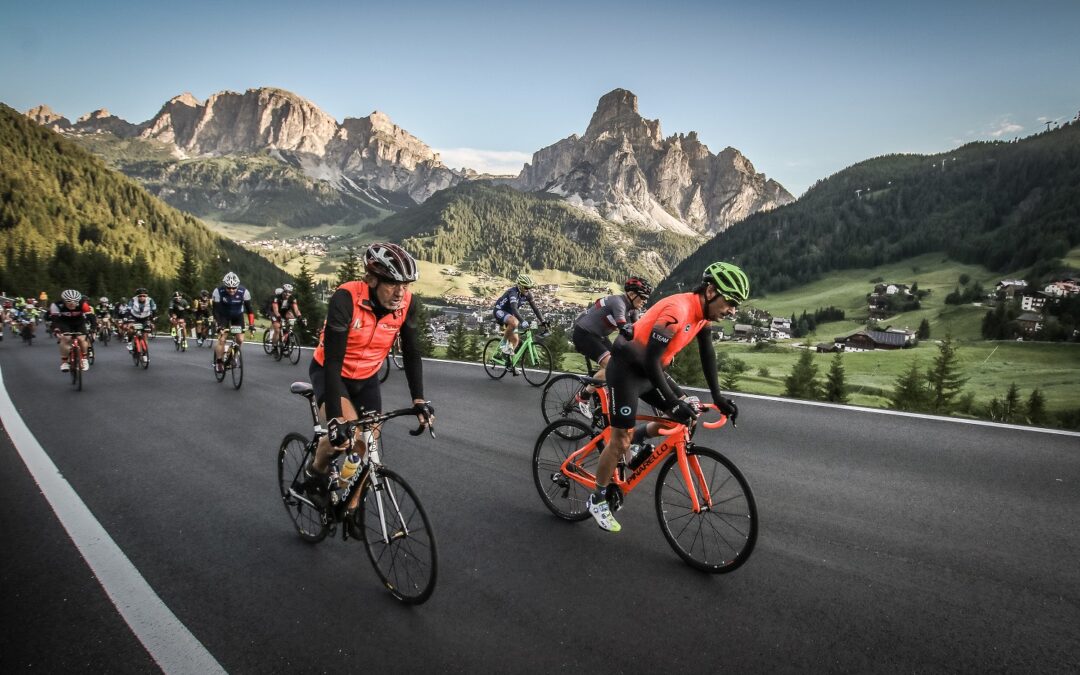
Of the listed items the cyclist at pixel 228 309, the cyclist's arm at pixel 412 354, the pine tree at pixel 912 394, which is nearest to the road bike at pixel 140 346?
the cyclist at pixel 228 309

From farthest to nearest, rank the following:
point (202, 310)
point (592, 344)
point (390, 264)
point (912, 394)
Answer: point (912, 394), point (202, 310), point (592, 344), point (390, 264)

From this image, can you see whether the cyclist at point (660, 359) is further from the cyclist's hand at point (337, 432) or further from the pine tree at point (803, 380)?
the pine tree at point (803, 380)

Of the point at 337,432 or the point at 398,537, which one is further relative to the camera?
the point at 398,537

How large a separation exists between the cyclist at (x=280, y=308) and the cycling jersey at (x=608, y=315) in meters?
12.0

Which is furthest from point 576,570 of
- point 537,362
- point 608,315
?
point 537,362

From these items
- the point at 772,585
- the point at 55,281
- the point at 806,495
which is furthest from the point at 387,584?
the point at 55,281

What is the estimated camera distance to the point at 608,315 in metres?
8.10

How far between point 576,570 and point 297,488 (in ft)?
8.94

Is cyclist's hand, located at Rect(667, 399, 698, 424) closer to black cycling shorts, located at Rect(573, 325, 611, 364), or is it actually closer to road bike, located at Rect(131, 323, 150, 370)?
black cycling shorts, located at Rect(573, 325, 611, 364)

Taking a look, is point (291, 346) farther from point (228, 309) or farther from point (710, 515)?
point (710, 515)

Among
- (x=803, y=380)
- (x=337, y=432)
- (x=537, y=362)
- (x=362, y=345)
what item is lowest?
(x=803, y=380)

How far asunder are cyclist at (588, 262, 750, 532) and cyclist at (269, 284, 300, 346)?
48.4ft

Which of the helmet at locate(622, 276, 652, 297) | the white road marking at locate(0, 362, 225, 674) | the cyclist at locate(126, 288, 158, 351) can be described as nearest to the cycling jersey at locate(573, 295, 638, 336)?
the helmet at locate(622, 276, 652, 297)

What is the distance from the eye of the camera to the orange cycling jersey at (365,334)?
170 inches
